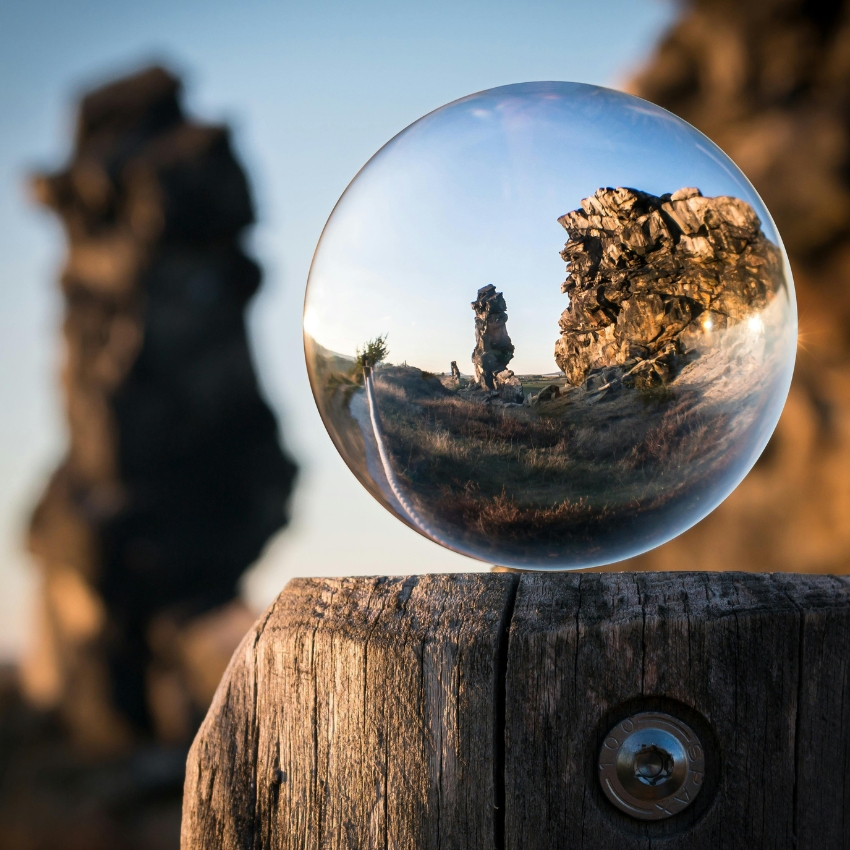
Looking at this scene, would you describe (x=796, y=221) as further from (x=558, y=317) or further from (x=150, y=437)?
(x=150, y=437)

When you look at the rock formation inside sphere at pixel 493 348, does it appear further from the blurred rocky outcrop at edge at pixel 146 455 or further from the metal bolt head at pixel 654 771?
the blurred rocky outcrop at edge at pixel 146 455

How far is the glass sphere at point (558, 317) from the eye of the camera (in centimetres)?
100

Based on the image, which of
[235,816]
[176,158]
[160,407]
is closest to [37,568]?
[160,407]

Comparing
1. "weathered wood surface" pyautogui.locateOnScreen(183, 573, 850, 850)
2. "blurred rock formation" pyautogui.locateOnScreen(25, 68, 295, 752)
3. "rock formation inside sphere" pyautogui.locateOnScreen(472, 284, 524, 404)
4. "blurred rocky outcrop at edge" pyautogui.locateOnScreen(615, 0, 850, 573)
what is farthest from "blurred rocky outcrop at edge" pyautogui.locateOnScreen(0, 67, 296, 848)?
"rock formation inside sphere" pyautogui.locateOnScreen(472, 284, 524, 404)

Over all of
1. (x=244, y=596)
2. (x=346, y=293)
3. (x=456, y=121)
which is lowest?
(x=244, y=596)

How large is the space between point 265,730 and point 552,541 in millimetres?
483

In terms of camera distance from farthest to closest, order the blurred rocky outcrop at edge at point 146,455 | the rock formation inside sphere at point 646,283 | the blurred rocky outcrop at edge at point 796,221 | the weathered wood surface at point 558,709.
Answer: the blurred rocky outcrop at edge at point 146,455 < the blurred rocky outcrop at edge at point 796,221 < the rock formation inside sphere at point 646,283 < the weathered wood surface at point 558,709

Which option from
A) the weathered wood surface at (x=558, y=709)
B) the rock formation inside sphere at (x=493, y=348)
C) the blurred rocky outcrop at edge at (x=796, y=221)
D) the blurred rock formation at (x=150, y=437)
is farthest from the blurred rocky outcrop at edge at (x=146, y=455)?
the rock formation inside sphere at (x=493, y=348)

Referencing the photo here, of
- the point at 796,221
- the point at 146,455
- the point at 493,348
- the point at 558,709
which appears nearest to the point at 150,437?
the point at 146,455

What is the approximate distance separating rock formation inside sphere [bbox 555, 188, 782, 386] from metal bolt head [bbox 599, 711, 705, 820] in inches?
17.5

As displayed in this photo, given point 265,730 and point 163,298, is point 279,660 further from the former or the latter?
point 163,298

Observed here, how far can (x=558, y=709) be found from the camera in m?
0.91

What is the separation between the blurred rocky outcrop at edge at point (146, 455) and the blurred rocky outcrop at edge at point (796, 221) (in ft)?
19.6

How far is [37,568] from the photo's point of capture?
9.85 m
